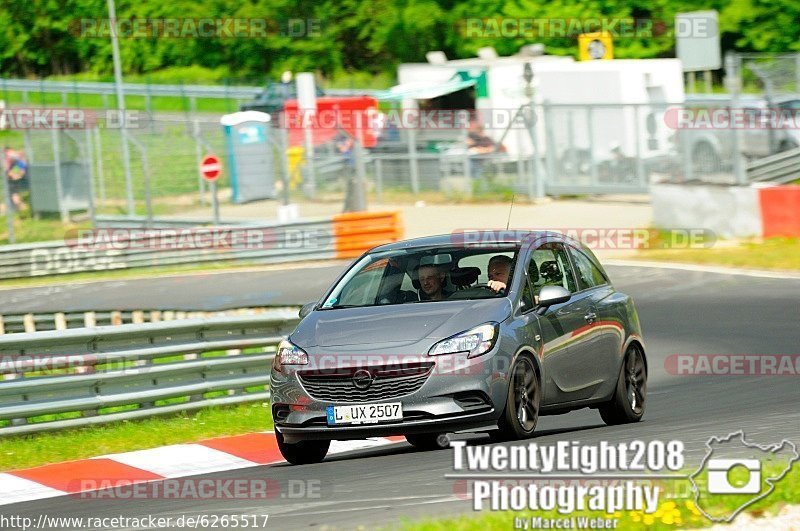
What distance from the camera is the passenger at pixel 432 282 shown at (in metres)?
10.3

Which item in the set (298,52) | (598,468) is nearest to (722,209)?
(598,468)

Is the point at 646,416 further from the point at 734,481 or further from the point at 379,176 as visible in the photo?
the point at 379,176

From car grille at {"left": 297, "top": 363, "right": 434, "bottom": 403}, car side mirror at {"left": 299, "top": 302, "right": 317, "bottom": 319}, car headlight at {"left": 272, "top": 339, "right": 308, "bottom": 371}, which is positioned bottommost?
car grille at {"left": 297, "top": 363, "right": 434, "bottom": 403}

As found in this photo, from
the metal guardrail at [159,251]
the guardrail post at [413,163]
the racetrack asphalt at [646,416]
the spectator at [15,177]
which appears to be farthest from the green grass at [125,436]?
the guardrail post at [413,163]

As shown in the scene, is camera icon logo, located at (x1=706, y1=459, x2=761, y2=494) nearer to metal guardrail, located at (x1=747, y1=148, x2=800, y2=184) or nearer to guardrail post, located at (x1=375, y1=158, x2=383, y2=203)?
metal guardrail, located at (x1=747, y1=148, x2=800, y2=184)

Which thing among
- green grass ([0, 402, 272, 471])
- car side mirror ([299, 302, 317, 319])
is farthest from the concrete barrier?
car side mirror ([299, 302, 317, 319])

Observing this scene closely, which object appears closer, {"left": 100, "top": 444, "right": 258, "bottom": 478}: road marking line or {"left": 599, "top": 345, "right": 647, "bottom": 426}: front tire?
{"left": 100, "top": 444, "right": 258, "bottom": 478}: road marking line

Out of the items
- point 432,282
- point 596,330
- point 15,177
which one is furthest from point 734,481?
point 15,177

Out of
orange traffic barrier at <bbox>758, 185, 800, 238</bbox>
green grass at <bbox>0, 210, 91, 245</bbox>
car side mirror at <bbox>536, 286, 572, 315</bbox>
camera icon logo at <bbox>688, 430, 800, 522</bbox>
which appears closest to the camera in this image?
camera icon logo at <bbox>688, 430, 800, 522</bbox>

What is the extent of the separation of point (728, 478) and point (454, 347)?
2620 millimetres

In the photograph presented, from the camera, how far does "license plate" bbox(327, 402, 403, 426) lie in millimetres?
9391

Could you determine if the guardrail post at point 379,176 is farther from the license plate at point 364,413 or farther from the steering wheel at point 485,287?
the license plate at point 364,413

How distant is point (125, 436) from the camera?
1215cm

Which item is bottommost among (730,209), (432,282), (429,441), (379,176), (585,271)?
(379,176)
